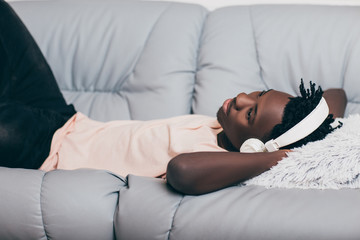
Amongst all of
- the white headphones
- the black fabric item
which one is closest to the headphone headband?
the white headphones

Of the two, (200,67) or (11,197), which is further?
(200,67)

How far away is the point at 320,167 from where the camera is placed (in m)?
1.02

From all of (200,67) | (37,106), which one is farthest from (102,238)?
(200,67)

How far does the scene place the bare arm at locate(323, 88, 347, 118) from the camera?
1.38m

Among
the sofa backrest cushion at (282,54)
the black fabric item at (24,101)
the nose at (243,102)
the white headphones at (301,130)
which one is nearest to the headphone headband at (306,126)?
the white headphones at (301,130)

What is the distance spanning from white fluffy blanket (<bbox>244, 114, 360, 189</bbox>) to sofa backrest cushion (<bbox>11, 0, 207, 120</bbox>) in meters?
0.61

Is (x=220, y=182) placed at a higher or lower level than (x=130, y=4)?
lower

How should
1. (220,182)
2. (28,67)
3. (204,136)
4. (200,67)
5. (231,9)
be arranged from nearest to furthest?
1. (220,182)
2. (204,136)
3. (28,67)
4. (200,67)
5. (231,9)

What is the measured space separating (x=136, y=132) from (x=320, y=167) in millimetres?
620

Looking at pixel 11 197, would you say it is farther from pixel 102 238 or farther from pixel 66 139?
pixel 66 139

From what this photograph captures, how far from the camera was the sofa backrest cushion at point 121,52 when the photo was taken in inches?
63.1

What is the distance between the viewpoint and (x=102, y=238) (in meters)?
1.02

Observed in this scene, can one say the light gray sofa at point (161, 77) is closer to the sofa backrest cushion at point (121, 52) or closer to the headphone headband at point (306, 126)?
the sofa backrest cushion at point (121, 52)

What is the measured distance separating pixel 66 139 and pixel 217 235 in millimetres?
711
